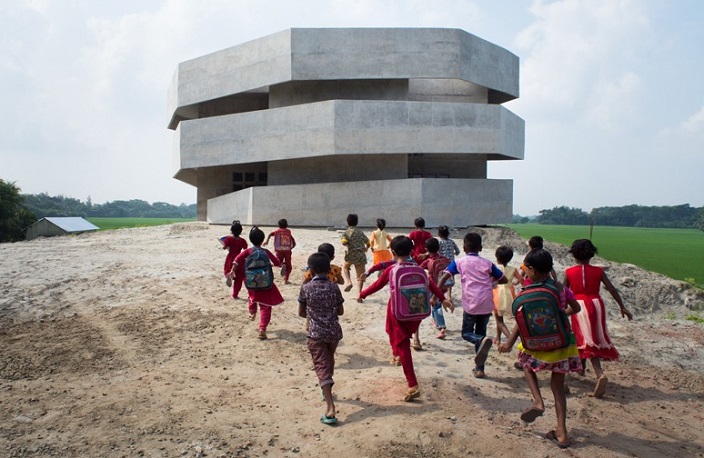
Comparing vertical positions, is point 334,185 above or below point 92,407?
above

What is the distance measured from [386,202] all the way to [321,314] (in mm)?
14208

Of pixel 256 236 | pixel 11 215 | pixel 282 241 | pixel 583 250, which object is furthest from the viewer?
pixel 11 215

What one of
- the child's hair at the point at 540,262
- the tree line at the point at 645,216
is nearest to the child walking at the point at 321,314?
the child's hair at the point at 540,262

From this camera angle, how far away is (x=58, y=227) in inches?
981

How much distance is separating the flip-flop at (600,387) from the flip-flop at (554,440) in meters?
1.37

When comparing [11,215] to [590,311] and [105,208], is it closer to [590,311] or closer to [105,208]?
[590,311]

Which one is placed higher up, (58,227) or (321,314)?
(58,227)

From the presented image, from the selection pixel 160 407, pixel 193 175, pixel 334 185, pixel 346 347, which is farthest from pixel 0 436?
pixel 193 175

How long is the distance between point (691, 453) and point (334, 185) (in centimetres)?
1593

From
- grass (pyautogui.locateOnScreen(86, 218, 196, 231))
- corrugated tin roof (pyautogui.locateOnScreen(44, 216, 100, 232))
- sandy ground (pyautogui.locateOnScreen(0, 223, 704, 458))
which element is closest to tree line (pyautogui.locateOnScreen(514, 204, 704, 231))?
grass (pyautogui.locateOnScreen(86, 218, 196, 231))

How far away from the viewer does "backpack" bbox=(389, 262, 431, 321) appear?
478 centimetres

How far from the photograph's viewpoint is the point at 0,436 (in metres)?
4.22

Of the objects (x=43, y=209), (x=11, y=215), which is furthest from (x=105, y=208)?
(x=11, y=215)

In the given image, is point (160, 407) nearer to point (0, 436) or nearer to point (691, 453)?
point (0, 436)
